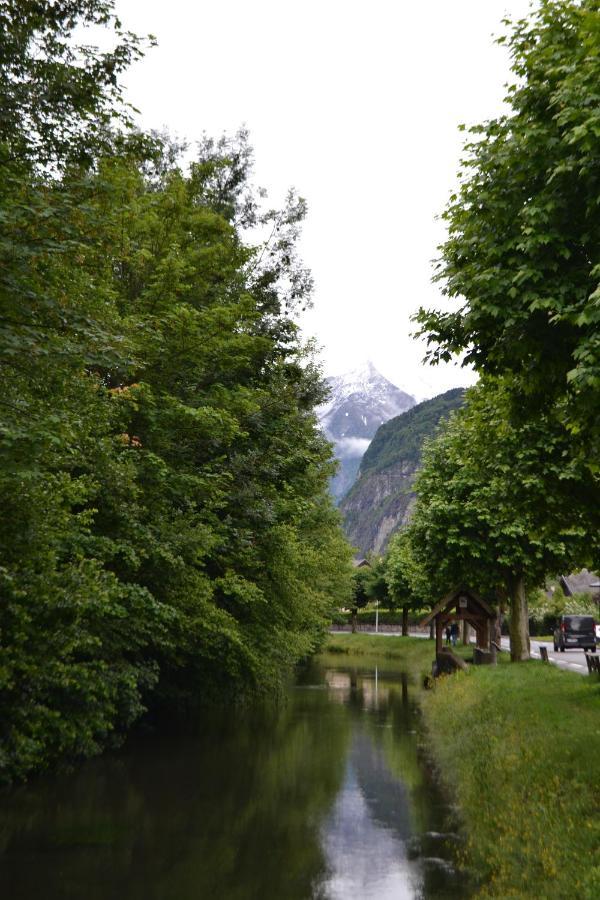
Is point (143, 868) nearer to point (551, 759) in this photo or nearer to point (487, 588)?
point (551, 759)

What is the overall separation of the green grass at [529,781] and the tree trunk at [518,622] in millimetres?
8205

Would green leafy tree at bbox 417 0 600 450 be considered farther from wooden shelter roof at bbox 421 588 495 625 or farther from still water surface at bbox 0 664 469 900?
wooden shelter roof at bbox 421 588 495 625

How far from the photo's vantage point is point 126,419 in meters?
19.6

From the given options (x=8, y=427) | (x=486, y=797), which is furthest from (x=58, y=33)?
(x=486, y=797)

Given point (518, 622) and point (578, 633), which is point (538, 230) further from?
point (578, 633)

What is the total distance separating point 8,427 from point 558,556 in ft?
87.8

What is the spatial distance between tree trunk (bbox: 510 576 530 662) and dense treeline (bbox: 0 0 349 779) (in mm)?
9184

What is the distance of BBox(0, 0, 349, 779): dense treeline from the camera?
10539 mm

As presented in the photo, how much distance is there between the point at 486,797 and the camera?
1527cm

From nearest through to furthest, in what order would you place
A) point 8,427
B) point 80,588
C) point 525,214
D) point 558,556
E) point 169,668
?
point 8,427 < point 525,214 < point 80,588 < point 169,668 < point 558,556

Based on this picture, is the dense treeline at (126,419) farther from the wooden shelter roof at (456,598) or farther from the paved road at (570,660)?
the paved road at (570,660)

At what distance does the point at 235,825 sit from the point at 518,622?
810 inches

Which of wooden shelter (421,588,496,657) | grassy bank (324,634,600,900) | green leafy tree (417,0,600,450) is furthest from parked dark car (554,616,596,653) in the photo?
green leafy tree (417,0,600,450)

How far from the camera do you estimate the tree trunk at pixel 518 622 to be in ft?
111
